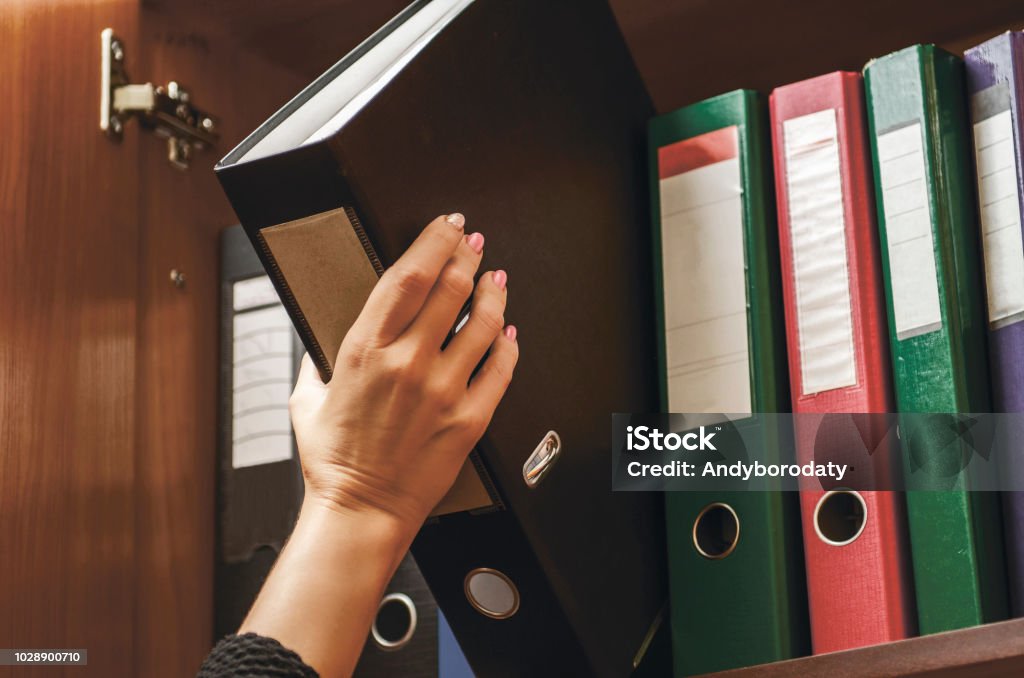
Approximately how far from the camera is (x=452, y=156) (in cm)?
59

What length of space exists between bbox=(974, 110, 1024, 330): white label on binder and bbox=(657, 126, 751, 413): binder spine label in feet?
0.46

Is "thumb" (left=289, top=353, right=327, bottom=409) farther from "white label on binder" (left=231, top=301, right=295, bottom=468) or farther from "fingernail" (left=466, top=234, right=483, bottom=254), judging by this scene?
"white label on binder" (left=231, top=301, right=295, bottom=468)

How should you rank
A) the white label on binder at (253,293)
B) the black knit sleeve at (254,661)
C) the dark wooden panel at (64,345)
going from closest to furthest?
the black knit sleeve at (254,661)
the dark wooden panel at (64,345)
the white label on binder at (253,293)

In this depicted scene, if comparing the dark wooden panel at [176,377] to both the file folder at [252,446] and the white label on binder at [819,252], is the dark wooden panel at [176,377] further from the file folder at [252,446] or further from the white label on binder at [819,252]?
the white label on binder at [819,252]

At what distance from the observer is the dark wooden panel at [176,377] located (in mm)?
829

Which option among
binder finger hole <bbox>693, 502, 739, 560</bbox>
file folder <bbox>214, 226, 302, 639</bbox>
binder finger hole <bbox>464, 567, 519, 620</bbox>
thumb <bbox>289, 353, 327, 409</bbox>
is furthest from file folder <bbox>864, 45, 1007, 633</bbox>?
file folder <bbox>214, 226, 302, 639</bbox>

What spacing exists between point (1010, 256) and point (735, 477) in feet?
0.64

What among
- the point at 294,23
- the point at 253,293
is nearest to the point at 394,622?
the point at 253,293

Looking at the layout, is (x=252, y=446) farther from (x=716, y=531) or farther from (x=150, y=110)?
(x=716, y=531)

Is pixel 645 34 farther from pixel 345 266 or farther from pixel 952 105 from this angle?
pixel 345 266

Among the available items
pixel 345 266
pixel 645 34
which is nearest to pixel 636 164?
pixel 645 34

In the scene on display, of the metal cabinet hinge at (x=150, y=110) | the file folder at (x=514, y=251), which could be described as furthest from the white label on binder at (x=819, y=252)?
the metal cabinet hinge at (x=150, y=110)

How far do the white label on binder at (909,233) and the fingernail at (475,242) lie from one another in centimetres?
24

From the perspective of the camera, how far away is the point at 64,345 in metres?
0.75
